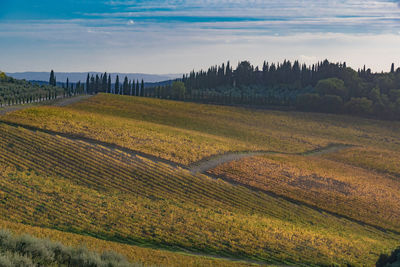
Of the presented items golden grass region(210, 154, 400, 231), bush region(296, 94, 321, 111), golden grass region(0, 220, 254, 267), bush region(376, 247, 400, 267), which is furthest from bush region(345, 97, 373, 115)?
golden grass region(0, 220, 254, 267)

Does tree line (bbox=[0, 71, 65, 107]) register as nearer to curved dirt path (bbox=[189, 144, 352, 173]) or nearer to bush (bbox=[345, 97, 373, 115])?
curved dirt path (bbox=[189, 144, 352, 173])

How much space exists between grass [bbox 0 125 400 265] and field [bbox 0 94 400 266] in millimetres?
102

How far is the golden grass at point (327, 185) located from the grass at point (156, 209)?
8.91ft

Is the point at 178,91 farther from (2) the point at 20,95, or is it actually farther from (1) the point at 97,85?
(2) the point at 20,95

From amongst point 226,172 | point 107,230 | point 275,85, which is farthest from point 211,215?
point 275,85

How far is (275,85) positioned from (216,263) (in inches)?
7083

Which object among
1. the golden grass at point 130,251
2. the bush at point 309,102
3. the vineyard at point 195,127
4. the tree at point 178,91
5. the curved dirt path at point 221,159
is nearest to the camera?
the golden grass at point 130,251

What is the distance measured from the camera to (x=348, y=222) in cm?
3684

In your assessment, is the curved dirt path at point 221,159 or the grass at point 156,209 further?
the curved dirt path at point 221,159

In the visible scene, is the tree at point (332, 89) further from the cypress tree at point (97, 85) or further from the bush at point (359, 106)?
the cypress tree at point (97, 85)

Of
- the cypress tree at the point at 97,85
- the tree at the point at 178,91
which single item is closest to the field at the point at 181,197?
the tree at the point at 178,91

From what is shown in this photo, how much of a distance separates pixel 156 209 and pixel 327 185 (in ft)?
86.2

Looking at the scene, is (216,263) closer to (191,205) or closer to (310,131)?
(191,205)

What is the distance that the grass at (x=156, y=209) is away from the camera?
24.5 metres
